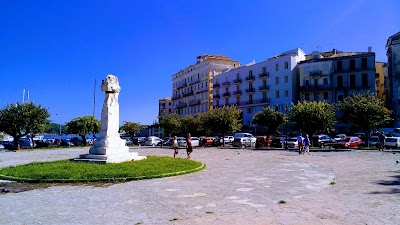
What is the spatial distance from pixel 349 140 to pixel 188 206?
1423 inches

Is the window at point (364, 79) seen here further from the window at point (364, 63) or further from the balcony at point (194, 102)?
the balcony at point (194, 102)

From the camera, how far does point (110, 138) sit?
19.7m

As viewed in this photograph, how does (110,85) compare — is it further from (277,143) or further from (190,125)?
(190,125)

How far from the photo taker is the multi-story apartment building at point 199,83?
86.9m

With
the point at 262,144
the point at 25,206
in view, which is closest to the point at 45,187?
the point at 25,206

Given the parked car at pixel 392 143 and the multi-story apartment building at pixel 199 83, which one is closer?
the parked car at pixel 392 143

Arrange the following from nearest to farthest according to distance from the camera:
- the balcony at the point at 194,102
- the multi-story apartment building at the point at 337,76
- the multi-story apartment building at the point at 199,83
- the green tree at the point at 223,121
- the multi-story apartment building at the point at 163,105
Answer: the green tree at the point at 223,121
the multi-story apartment building at the point at 337,76
the multi-story apartment building at the point at 199,83
the balcony at the point at 194,102
the multi-story apartment building at the point at 163,105

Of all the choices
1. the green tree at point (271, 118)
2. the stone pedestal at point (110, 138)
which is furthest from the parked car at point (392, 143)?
the stone pedestal at point (110, 138)

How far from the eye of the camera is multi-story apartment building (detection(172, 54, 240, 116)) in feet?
285

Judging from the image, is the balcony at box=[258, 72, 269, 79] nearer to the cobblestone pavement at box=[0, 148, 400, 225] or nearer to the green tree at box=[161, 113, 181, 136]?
the green tree at box=[161, 113, 181, 136]

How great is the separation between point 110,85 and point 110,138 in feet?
11.2

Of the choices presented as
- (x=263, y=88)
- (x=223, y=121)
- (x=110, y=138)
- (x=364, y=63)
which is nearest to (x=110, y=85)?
(x=110, y=138)

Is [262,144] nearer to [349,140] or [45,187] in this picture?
[349,140]

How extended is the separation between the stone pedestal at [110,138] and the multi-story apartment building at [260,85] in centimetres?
4882
